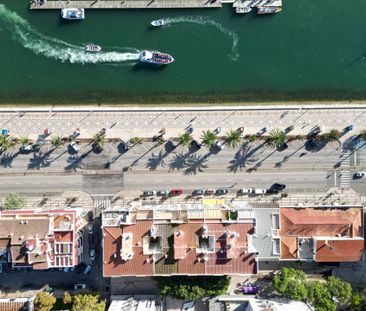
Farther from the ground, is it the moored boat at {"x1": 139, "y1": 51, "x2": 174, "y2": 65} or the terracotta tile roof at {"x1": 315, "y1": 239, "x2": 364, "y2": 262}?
the moored boat at {"x1": 139, "y1": 51, "x2": 174, "y2": 65}

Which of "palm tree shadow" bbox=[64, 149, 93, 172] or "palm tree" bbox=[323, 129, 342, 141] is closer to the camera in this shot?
"palm tree" bbox=[323, 129, 342, 141]

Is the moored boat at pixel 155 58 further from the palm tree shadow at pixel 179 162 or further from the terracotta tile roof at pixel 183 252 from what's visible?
the terracotta tile roof at pixel 183 252

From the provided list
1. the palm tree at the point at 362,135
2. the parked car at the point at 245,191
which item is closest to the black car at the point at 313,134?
the palm tree at the point at 362,135

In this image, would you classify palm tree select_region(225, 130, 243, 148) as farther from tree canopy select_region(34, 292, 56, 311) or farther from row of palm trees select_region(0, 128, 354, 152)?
tree canopy select_region(34, 292, 56, 311)

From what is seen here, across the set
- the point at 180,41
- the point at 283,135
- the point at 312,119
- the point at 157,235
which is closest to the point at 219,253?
the point at 157,235

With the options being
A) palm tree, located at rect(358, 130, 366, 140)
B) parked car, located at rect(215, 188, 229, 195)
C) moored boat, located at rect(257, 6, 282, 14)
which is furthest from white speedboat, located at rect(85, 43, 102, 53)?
palm tree, located at rect(358, 130, 366, 140)

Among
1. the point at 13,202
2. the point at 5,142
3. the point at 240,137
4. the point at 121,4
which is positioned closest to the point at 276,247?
the point at 240,137
